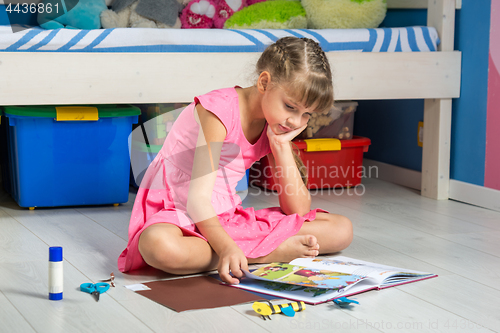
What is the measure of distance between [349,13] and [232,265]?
46.6 inches

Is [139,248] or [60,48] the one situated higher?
[60,48]

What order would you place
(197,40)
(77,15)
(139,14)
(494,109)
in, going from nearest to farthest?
1. (197,40)
2. (494,109)
3. (77,15)
4. (139,14)

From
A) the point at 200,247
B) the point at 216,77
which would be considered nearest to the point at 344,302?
the point at 200,247

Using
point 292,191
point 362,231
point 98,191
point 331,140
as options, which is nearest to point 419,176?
point 331,140

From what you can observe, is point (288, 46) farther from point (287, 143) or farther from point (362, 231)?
point (362, 231)

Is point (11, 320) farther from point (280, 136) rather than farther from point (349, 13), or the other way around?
point (349, 13)

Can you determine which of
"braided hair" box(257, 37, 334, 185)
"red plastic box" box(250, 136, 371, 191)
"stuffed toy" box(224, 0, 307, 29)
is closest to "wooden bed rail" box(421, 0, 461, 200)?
"red plastic box" box(250, 136, 371, 191)

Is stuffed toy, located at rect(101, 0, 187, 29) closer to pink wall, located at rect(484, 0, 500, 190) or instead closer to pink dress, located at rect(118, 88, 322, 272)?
pink dress, located at rect(118, 88, 322, 272)

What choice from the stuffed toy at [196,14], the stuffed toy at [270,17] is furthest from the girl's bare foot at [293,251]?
the stuffed toy at [196,14]

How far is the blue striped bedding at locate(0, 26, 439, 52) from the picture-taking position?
4.72 feet

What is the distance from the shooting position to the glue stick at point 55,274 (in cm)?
88

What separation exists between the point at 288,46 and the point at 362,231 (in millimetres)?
570

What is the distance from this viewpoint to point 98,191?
1.65m

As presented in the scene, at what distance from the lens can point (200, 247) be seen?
41.8 inches
